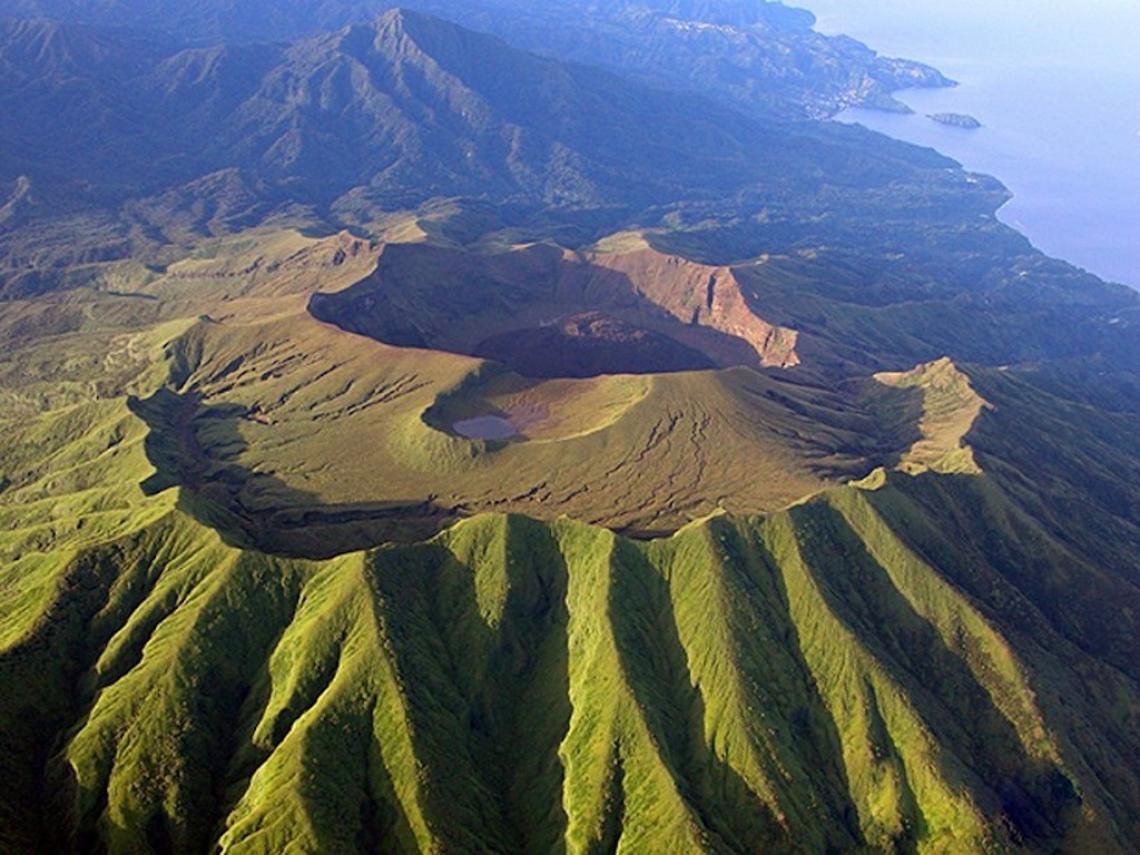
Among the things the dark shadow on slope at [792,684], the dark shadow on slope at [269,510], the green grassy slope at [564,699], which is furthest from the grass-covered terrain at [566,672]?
the dark shadow on slope at [269,510]

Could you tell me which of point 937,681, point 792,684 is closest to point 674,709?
point 792,684

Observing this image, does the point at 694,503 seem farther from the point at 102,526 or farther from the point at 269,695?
the point at 102,526

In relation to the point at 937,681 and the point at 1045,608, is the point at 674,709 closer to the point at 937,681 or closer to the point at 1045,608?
the point at 937,681

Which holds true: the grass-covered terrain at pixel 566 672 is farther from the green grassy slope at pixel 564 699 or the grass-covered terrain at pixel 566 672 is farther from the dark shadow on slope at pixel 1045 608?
the dark shadow on slope at pixel 1045 608

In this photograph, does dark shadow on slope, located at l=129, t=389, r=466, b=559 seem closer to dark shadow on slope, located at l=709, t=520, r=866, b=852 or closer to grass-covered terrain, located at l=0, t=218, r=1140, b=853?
grass-covered terrain, located at l=0, t=218, r=1140, b=853

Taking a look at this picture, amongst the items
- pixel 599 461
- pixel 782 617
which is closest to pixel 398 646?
pixel 782 617

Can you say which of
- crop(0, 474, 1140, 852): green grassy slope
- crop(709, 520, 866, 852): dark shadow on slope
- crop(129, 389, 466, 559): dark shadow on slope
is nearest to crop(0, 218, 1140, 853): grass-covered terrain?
crop(0, 474, 1140, 852): green grassy slope

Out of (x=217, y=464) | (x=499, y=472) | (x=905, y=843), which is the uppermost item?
(x=905, y=843)
